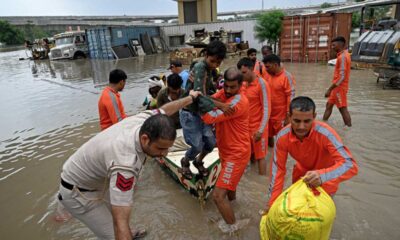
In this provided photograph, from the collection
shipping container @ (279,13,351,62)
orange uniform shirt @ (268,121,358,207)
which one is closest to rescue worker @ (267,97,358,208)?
orange uniform shirt @ (268,121,358,207)

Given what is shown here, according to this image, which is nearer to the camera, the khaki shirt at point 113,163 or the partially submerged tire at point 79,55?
the khaki shirt at point 113,163

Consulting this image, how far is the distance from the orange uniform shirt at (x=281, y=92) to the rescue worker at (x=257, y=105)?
0.59 metres

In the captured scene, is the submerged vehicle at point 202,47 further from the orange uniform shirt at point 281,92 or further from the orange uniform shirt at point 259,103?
the orange uniform shirt at point 259,103

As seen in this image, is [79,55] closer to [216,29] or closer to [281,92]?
[216,29]

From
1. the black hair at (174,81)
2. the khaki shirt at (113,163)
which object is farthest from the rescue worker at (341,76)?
the khaki shirt at (113,163)

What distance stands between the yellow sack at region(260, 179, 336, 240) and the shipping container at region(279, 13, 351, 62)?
52.8 ft

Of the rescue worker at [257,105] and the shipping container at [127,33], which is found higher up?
the shipping container at [127,33]

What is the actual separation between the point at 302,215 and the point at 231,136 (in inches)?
54.1

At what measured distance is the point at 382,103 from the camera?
8086mm

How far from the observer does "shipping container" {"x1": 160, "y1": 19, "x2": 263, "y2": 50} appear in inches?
1144

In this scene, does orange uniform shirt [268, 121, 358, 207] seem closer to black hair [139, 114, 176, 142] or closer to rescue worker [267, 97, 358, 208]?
rescue worker [267, 97, 358, 208]

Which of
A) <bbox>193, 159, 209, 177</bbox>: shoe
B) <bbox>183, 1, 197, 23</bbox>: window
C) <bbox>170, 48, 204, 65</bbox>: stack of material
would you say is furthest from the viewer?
<bbox>183, 1, 197, 23</bbox>: window

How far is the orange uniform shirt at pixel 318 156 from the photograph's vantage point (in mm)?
2201

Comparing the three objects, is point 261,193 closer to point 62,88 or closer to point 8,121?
point 8,121
